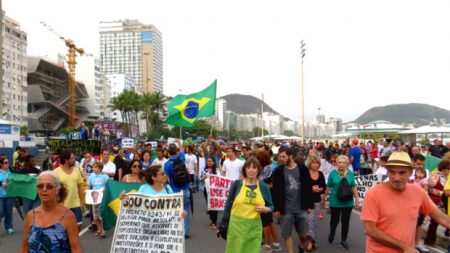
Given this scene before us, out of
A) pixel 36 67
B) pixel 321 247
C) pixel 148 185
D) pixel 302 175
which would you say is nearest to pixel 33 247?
pixel 148 185

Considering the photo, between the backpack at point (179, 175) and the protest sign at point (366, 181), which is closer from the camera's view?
the backpack at point (179, 175)

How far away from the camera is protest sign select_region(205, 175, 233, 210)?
32.4ft

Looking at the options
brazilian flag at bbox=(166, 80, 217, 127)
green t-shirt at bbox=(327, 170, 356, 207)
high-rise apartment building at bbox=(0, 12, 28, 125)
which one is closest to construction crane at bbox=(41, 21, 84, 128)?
high-rise apartment building at bbox=(0, 12, 28, 125)

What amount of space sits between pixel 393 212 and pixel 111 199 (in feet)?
18.8

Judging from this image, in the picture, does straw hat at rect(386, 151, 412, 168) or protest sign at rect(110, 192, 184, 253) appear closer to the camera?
straw hat at rect(386, 151, 412, 168)

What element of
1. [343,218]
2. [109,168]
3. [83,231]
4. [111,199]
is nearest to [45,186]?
[111,199]

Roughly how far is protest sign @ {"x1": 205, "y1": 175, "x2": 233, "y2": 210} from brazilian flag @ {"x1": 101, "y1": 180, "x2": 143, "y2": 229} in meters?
2.11

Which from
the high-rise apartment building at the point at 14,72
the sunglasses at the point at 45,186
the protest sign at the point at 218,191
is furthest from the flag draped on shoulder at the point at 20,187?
the high-rise apartment building at the point at 14,72

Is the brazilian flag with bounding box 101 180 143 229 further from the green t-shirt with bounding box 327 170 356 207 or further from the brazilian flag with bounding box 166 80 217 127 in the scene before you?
the brazilian flag with bounding box 166 80 217 127

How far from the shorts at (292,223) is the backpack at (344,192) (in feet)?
3.55

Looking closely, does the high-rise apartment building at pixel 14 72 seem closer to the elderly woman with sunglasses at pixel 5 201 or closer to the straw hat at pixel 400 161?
the elderly woman with sunglasses at pixel 5 201

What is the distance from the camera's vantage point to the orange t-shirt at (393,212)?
3.44 meters

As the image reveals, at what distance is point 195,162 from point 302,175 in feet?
25.9

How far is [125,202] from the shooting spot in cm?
612
